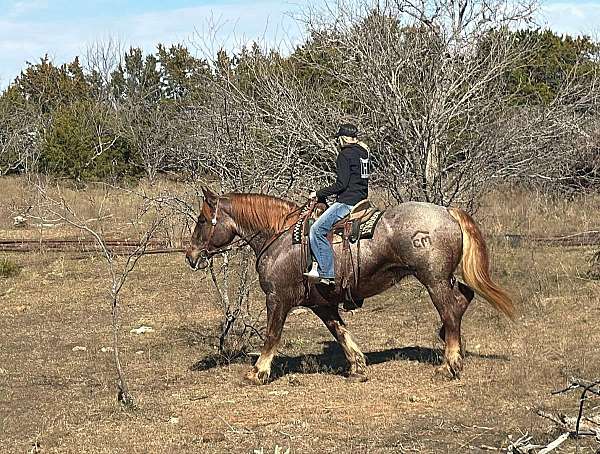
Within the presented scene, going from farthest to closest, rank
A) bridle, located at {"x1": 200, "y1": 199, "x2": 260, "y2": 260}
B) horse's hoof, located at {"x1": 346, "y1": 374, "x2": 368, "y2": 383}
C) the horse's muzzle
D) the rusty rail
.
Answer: the rusty rail, the horse's muzzle, bridle, located at {"x1": 200, "y1": 199, "x2": 260, "y2": 260}, horse's hoof, located at {"x1": 346, "y1": 374, "x2": 368, "y2": 383}

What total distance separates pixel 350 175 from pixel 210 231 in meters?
1.84

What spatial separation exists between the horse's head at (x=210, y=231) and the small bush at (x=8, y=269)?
8901mm

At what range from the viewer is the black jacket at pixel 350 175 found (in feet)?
31.4

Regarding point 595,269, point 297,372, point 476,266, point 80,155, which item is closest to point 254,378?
point 297,372

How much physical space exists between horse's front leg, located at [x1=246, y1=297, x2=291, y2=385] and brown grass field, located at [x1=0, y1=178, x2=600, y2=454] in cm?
17

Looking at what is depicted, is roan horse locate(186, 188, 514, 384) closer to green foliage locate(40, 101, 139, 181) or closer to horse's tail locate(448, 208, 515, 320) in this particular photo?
horse's tail locate(448, 208, 515, 320)

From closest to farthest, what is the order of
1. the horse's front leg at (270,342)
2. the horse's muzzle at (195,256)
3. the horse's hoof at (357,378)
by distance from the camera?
the horse's hoof at (357,378) → the horse's front leg at (270,342) → the horse's muzzle at (195,256)

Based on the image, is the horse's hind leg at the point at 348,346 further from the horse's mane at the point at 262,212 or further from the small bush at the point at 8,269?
the small bush at the point at 8,269

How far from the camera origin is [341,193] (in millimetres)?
9703

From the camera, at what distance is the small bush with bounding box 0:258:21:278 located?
18.1 meters

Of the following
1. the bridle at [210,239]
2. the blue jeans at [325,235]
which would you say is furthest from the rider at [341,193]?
the bridle at [210,239]

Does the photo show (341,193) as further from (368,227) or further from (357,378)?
(357,378)

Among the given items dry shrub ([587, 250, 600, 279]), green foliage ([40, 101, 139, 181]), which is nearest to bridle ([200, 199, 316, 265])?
dry shrub ([587, 250, 600, 279])

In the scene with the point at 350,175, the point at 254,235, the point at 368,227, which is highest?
the point at 350,175
